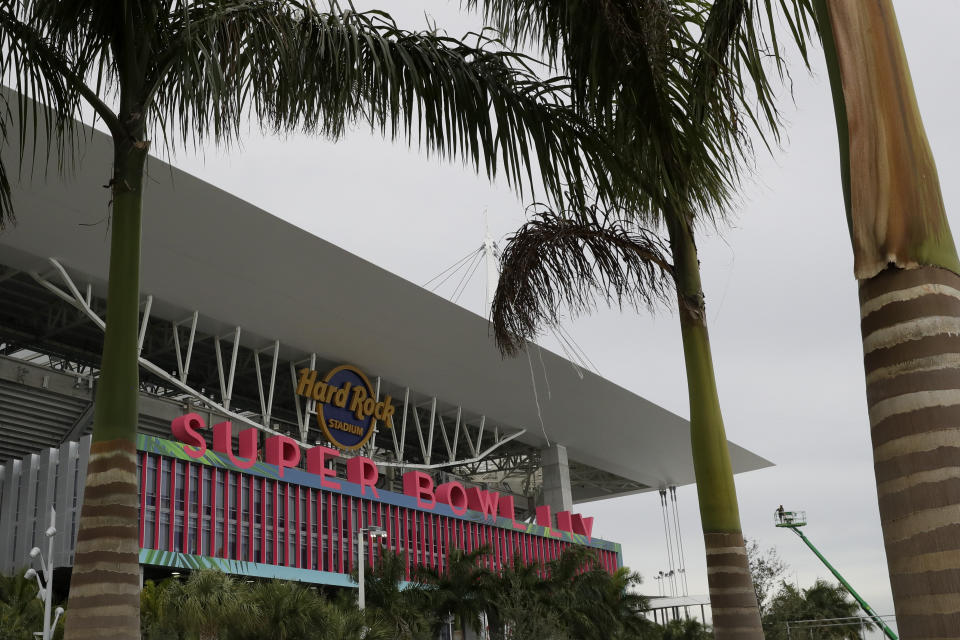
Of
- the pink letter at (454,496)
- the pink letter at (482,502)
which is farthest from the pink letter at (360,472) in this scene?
the pink letter at (482,502)

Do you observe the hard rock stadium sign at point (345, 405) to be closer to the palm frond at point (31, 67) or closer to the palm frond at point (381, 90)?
the palm frond at point (31, 67)

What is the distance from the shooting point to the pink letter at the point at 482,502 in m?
49.8

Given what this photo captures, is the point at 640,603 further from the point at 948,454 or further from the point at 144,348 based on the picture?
the point at 948,454

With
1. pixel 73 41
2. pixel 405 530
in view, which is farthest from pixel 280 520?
pixel 73 41

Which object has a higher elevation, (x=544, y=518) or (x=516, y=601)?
(x=544, y=518)

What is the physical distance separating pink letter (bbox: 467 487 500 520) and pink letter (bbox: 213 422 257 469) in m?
14.9

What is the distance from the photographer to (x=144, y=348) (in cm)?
4356

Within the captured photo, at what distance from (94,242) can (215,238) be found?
374 centimetres

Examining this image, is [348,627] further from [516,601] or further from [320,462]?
[320,462]

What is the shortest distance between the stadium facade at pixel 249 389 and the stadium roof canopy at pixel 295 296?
89 millimetres

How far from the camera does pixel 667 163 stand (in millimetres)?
6148

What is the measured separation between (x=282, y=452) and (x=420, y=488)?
30.5 ft

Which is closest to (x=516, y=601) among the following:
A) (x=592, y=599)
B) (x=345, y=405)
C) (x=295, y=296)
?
(x=592, y=599)

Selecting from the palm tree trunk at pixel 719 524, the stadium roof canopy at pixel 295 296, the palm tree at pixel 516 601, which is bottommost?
the palm tree trunk at pixel 719 524
